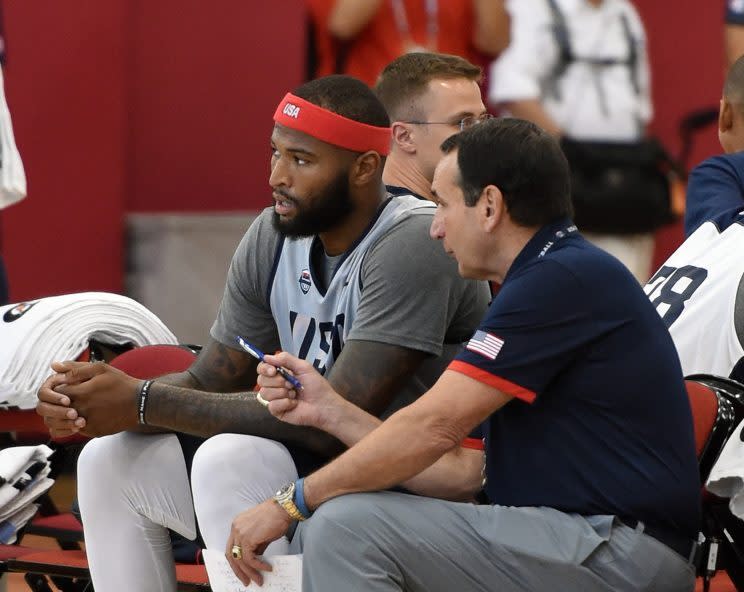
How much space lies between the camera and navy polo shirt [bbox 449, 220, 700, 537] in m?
2.69

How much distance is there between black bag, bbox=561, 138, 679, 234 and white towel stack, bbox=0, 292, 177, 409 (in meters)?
2.63

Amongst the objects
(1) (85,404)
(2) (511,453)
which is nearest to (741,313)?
(2) (511,453)

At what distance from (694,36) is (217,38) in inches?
101

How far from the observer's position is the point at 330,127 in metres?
3.31

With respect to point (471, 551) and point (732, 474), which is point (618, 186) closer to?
point (732, 474)

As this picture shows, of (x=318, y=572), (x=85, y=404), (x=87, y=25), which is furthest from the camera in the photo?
(x=87, y=25)

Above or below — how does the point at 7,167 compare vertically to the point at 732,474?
above


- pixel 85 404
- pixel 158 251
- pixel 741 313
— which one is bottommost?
pixel 158 251

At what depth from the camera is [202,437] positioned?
3270mm

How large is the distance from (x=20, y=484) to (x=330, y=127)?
1.11 m

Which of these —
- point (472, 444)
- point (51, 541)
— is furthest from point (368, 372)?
point (51, 541)

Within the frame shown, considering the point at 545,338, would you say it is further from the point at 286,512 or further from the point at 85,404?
the point at 85,404

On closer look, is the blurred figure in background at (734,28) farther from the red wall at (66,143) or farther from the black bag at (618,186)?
the red wall at (66,143)

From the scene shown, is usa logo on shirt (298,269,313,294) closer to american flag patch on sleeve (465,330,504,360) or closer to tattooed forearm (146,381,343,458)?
tattooed forearm (146,381,343,458)
